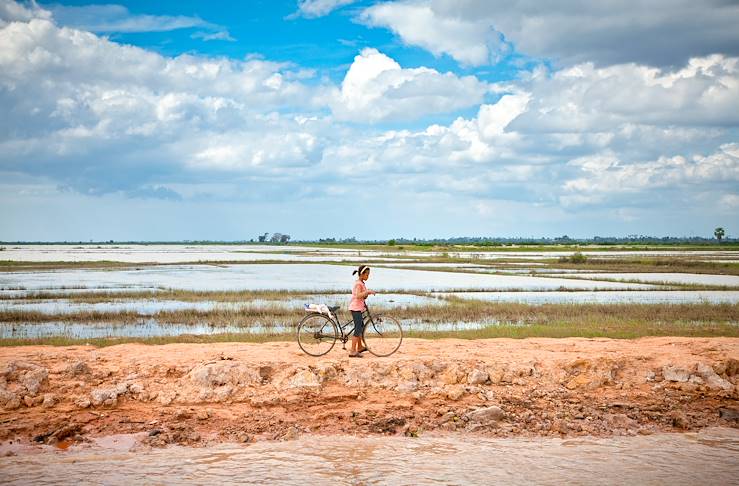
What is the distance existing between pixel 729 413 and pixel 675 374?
1309 mm

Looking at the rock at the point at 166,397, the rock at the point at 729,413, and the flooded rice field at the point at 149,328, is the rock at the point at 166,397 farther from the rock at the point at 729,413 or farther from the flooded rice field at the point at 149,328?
the rock at the point at 729,413

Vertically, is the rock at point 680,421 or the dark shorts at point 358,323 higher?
the dark shorts at point 358,323

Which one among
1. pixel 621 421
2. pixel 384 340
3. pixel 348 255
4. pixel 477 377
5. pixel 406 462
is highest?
pixel 348 255

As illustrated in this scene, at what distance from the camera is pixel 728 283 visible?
40.7 metres

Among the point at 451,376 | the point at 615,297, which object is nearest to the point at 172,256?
the point at 615,297

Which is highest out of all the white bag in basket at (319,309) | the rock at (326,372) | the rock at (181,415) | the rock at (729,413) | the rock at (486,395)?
the white bag in basket at (319,309)

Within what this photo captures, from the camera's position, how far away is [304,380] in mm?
12352

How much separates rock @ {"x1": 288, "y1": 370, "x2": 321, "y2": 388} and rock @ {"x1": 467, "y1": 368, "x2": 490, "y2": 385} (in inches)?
115

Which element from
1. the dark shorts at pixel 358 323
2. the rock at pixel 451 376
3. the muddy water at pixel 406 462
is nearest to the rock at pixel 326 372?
the dark shorts at pixel 358 323

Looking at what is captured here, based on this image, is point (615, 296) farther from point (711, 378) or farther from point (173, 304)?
point (173, 304)

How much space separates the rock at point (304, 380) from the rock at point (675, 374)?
701cm

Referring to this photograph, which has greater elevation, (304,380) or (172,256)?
(172,256)

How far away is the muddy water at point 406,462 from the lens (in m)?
9.16

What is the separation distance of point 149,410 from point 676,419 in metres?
9.46
